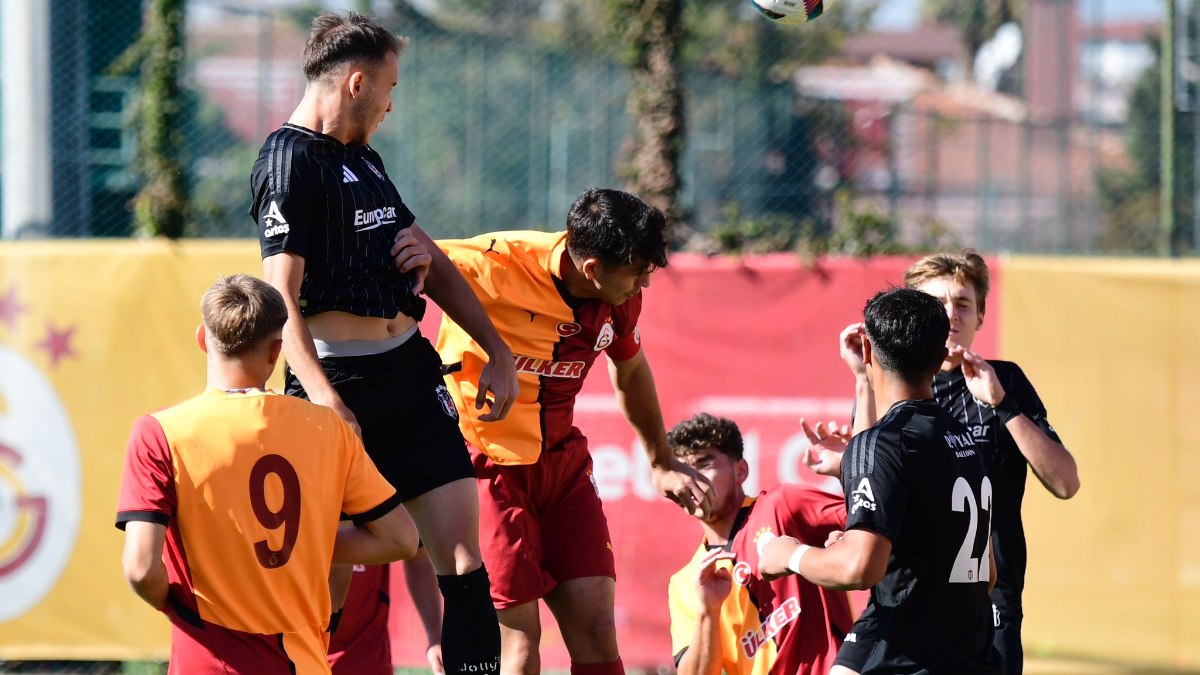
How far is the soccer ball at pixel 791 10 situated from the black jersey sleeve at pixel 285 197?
2.16 m

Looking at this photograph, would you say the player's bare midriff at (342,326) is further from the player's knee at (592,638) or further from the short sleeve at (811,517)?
the short sleeve at (811,517)

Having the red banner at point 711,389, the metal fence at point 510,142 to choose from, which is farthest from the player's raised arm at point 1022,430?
the metal fence at point 510,142

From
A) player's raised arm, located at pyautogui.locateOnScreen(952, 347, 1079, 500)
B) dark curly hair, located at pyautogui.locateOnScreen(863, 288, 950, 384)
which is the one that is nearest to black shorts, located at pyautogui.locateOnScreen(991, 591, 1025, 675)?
player's raised arm, located at pyautogui.locateOnScreen(952, 347, 1079, 500)

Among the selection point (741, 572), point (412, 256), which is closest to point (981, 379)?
point (741, 572)

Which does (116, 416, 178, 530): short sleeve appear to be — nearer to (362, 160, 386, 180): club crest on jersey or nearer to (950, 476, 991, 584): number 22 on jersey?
(362, 160, 386, 180): club crest on jersey

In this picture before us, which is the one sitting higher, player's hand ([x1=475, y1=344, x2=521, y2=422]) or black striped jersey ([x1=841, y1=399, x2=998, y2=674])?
player's hand ([x1=475, y1=344, x2=521, y2=422])

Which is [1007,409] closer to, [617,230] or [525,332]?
[617,230]

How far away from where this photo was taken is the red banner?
6.80 meters

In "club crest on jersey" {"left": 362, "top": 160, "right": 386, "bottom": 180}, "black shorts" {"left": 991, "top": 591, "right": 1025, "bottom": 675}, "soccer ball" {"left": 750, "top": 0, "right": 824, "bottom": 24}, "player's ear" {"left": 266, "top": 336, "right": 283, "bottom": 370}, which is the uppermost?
"soccer ball" {"left": 750, "top": 0, "right": 824, "bottom": 24}

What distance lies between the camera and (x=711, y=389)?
6859 millimetres

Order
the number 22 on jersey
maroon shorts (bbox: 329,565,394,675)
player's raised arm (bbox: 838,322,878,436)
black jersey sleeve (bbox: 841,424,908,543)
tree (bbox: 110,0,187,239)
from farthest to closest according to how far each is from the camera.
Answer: tree (bbox: 110,0,187,239), maroon shorts (bbox: 329,565,394,675), player's raised arm (bbox: 838,322,878,436), the number 22 on jersey, black jersey sleeve (bbox: 841,424,908,543)

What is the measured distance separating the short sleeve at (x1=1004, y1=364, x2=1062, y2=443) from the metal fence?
4286mm

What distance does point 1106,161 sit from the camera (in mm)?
17250

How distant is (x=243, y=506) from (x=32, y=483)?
4.17 meters
